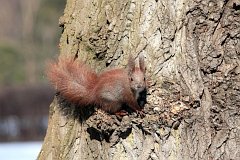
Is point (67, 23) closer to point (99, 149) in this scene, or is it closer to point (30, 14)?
point (99, 149)

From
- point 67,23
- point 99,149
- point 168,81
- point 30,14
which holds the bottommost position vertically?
point 99,149

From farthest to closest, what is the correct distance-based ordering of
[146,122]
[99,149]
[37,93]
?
[37,93]
[99,149]
[146,122]

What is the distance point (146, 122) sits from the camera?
8.54 feet

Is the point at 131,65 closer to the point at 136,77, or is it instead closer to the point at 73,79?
the point at 136,77

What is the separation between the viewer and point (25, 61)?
18516 mm

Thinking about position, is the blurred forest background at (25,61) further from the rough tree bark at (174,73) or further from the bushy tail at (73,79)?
the rough tree bark at (174,73)

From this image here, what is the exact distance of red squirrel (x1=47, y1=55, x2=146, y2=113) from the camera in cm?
255

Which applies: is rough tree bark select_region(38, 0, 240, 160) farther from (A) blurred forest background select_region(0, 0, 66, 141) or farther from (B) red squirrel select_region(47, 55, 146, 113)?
(A) blurred forest background select_region(0, 0, 66, 141)

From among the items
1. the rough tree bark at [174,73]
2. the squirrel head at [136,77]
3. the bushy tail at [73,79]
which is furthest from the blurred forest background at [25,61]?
the squirrel head at [136,77]

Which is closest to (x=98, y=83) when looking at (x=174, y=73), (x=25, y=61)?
(x=174, y=73)

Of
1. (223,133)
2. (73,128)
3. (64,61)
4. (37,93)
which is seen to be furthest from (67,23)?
(37,93)

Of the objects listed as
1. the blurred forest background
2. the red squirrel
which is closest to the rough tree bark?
the red squirrel

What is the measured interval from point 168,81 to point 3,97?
767 centimetres

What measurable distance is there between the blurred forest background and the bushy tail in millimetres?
6666
